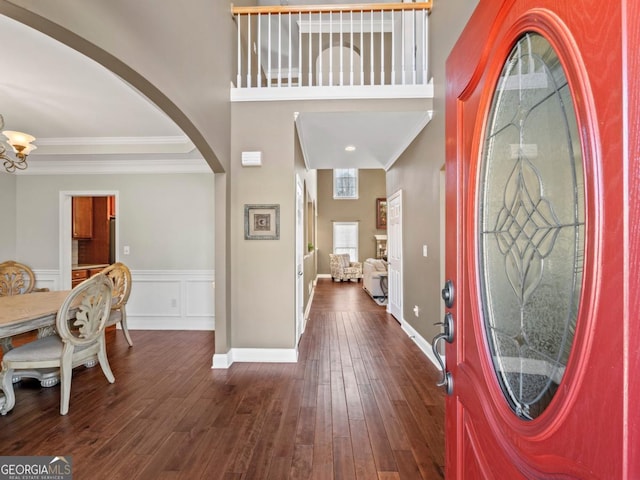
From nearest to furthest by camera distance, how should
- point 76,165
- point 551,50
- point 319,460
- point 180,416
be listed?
point 551,50, point 319,460, point 180,416, point 76,165

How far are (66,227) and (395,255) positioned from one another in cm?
503

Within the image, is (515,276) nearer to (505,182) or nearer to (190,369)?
(505,182)

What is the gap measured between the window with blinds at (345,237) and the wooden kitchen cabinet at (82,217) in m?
7.55

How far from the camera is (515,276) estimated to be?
2.43 feet

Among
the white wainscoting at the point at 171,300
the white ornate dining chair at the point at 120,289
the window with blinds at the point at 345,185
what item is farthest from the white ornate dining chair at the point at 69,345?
the window with blinds at the point at 345,185

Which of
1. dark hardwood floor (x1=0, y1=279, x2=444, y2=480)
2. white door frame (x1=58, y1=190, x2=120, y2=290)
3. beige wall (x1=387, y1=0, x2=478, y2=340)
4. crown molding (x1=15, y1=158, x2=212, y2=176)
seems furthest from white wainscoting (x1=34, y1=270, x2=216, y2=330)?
beige wall (x1=387, y1=0, x2=478, y2=340)

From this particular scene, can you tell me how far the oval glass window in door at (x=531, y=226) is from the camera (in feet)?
1.82

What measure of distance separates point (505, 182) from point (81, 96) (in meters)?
3.61

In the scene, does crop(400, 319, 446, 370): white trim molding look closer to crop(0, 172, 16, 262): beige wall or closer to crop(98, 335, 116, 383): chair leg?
crop(98, 335, 116, 383): chair leg

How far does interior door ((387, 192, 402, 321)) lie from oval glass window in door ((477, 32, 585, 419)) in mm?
3607

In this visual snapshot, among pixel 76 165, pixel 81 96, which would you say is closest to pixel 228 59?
pixel 81 96

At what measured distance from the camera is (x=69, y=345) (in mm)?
2279

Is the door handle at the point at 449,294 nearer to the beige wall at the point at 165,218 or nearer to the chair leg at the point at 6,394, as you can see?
the chair leg at the point at 6,394

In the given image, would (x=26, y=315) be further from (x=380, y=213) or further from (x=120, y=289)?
(x=380, y=213)
